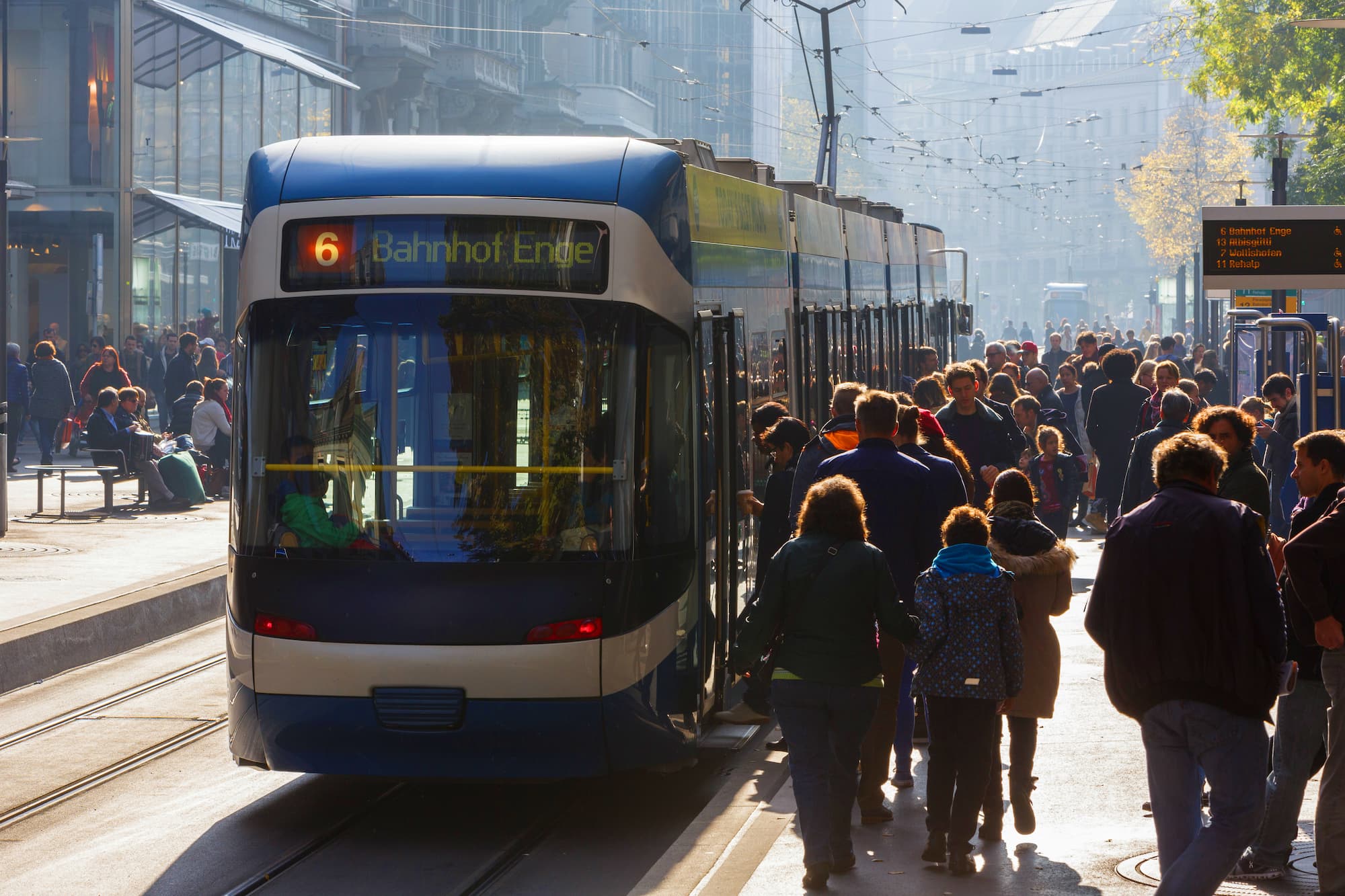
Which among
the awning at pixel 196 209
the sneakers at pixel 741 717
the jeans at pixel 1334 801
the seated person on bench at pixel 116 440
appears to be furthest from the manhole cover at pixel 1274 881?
the awning at pixel 196 209

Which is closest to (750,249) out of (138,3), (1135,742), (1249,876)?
(1135,742)

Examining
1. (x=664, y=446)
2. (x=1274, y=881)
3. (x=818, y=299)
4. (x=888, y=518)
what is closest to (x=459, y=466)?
(x=664, y=446)

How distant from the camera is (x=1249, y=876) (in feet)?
20.8

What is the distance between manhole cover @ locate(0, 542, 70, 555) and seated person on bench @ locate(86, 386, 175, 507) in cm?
327

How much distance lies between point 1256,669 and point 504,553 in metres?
3.00

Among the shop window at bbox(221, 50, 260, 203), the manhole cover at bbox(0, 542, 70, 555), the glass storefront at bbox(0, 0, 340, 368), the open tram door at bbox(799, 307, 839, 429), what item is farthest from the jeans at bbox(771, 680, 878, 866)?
the shop window at bbox(221, 50, 260, 203)

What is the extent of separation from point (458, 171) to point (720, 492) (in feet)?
6.36

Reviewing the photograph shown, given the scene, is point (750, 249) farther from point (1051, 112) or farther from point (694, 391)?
point (1051, 112)

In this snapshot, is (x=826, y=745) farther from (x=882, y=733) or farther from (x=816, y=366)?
(x=816, y=366)

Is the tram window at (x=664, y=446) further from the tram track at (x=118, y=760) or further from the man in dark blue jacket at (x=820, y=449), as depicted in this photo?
the tram track at (x=118, y=760)

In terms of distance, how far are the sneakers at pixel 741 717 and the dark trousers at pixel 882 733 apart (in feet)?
4.18

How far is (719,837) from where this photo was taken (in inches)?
279

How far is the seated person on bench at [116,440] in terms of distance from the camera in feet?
63.8

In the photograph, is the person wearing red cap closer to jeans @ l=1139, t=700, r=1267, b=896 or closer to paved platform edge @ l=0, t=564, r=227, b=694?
paved platform edge @ l=0, t=564, r=227, b=694
